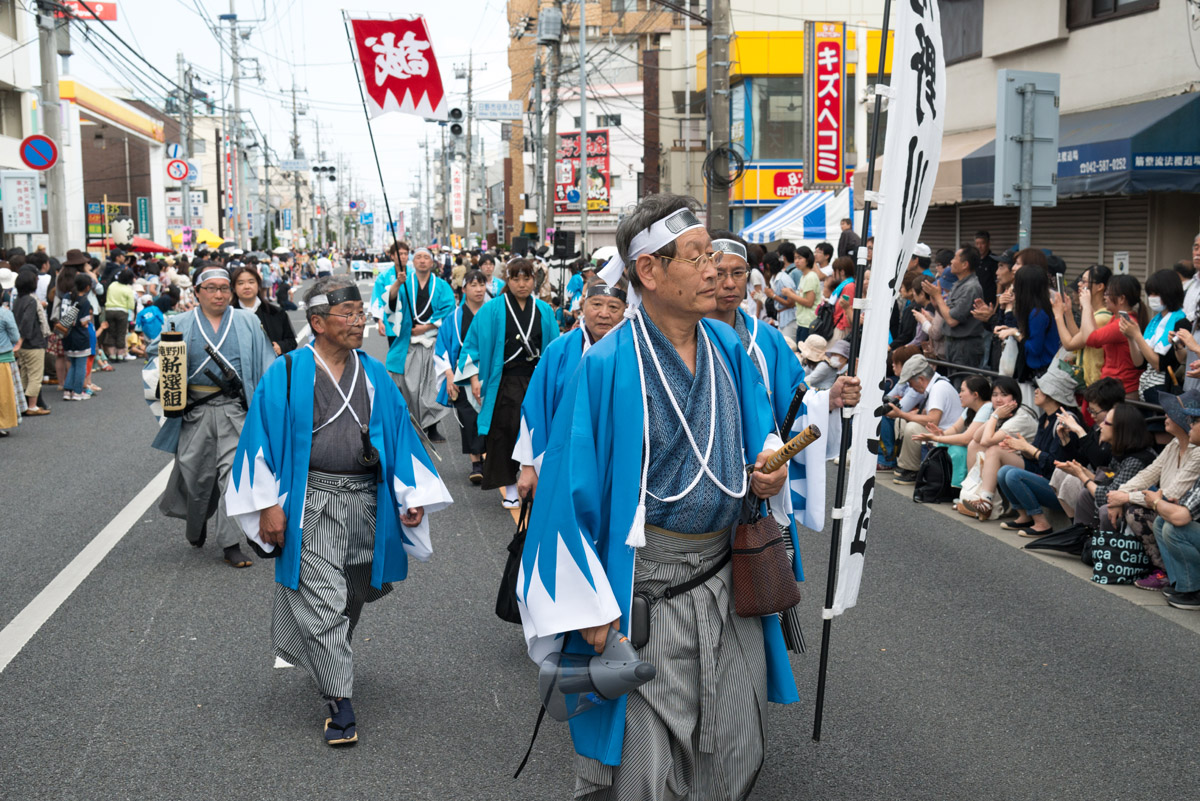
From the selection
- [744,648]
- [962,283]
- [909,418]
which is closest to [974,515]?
[909,418]

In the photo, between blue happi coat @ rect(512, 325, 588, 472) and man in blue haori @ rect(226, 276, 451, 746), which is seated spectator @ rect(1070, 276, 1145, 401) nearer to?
blue happi coat @ rect(512, 325, 588, 472)

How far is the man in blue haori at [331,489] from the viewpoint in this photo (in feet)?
15.2

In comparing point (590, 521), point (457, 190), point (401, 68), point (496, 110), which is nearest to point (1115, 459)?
point (590, 521)

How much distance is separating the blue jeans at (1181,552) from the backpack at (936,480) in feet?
9.71

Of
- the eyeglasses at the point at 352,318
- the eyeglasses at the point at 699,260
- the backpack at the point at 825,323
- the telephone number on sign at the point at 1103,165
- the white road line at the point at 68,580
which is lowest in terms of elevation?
the white road line at the point at 68,580

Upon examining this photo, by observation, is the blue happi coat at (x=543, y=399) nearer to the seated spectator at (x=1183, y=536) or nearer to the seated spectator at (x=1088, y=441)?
the seated spectator at (x=1183, y=536)

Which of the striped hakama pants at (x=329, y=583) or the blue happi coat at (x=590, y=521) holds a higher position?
the blue happi coat at (x=590, y=521)

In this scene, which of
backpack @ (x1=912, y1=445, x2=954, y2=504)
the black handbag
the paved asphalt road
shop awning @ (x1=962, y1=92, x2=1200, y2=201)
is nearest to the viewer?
the paved asphalt road

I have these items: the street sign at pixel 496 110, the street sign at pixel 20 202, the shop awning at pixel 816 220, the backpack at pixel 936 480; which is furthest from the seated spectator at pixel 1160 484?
the street sign at pixel 496 110

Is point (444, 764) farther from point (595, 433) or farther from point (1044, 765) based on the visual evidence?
point (1044, 765)

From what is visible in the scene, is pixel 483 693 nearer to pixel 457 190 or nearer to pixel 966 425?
pixel 966 425

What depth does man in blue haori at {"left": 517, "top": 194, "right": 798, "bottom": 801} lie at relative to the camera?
10.1 ft

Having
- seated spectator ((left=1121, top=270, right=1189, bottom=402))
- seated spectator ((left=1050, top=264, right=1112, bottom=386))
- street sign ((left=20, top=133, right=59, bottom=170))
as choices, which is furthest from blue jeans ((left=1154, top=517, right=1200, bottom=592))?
street sign ((left=20, top=133, right=59, bottom=170))

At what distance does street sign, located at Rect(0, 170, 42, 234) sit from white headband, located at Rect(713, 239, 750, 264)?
69.4ft
